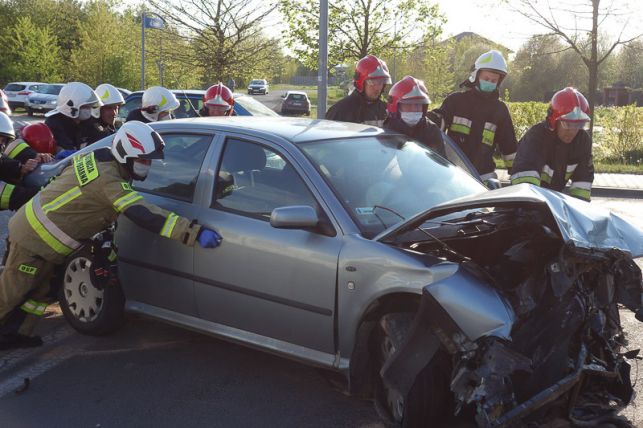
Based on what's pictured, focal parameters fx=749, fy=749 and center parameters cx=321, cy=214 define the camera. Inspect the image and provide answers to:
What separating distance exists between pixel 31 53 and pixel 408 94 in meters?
42.6

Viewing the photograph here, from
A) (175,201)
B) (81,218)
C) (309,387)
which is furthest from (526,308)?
(81,218)

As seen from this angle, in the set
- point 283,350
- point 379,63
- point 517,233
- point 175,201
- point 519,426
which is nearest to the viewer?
point 519,426

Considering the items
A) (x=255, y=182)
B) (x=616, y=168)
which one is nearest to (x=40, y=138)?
(x=255, y=182)

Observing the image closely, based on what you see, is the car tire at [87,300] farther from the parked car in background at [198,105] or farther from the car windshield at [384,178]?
the parked car in background at [198,105]

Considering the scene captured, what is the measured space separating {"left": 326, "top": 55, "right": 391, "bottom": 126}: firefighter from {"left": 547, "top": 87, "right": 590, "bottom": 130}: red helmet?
1.71m

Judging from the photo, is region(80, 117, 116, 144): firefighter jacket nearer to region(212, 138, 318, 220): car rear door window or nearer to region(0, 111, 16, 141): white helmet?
region(0, 111, 16, 141): white helmet

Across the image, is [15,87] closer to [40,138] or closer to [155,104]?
[155,104]

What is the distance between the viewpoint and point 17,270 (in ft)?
16.3

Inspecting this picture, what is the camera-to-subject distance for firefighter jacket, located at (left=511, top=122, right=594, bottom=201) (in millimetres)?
5562

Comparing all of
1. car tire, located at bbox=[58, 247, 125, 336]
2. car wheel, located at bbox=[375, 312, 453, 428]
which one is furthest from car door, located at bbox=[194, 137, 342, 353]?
car tire, located at bbox=[58, 247, 125, 336]

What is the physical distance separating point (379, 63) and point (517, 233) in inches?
126

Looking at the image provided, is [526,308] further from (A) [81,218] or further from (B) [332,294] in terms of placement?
(A) [81,218]

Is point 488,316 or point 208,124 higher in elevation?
point 208,124

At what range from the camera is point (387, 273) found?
3736mm
